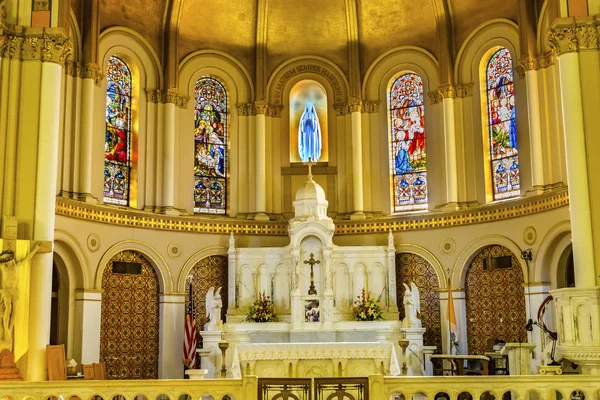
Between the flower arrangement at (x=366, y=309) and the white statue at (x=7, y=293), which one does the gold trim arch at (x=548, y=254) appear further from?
the white statue at (x=7, y=293)

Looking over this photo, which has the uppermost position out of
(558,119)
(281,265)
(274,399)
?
(558,119)

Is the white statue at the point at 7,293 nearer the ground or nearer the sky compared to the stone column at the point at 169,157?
nearer the ground

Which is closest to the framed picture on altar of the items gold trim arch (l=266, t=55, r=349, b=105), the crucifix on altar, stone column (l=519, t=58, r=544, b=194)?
the crucifix on altar

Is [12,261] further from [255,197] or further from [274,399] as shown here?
[255,197]

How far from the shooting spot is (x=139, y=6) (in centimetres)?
2402

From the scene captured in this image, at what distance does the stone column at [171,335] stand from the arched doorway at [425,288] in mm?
6700

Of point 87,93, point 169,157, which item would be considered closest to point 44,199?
point 87,93

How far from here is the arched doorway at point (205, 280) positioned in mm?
23438

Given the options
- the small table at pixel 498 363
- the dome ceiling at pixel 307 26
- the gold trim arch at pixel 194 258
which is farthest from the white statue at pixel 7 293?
the small table at pixel 498 363

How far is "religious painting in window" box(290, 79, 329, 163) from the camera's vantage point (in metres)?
25.5

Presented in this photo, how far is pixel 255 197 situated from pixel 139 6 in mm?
7077

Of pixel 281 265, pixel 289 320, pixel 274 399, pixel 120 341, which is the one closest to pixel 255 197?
pixel 281 265

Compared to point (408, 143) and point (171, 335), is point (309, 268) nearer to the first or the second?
point (171, 335)

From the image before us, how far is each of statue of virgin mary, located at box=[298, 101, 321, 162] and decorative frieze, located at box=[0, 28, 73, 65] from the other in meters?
Answer: 10.3
